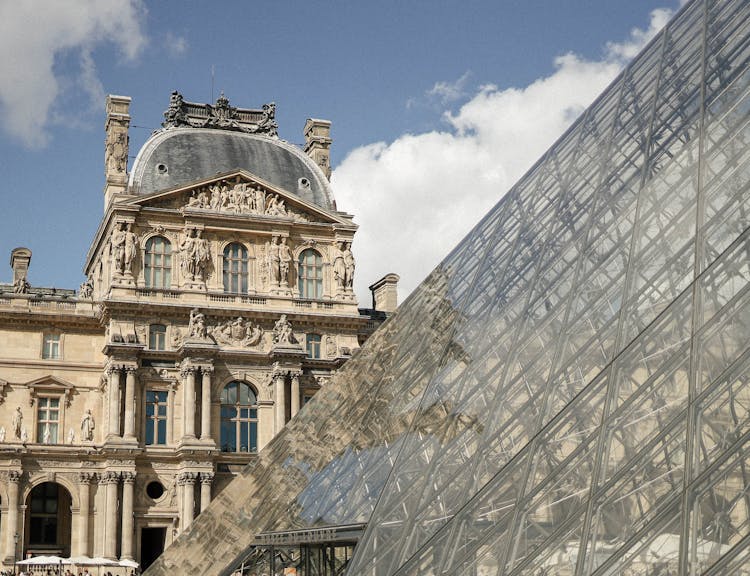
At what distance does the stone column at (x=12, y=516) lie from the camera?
39.6 m

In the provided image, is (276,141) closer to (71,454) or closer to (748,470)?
(71,454)

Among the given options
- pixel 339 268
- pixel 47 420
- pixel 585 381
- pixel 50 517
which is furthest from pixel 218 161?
pixel 585 381

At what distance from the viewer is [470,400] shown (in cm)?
1559

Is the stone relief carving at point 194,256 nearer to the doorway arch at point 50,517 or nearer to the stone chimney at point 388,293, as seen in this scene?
the doorway arch at point 50,517

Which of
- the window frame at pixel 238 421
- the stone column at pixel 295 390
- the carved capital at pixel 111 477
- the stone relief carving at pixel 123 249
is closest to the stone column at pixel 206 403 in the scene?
the window frame at pixel 238 421

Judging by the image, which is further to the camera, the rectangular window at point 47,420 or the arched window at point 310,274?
the arched window at point 310,274

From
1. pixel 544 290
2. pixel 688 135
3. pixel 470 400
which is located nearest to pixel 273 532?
pixel 470 400

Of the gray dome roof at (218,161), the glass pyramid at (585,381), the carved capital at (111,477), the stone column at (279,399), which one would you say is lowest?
the glass pyramid at (585,381)

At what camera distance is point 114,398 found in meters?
41.6

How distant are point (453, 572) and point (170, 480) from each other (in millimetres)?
31856

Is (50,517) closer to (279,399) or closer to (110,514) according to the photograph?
(110,514)

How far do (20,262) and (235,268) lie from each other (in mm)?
9152

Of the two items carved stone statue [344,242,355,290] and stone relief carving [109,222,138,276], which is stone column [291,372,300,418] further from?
stone relief carving [109,222,138,276]

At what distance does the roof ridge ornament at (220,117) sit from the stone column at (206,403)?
11.6m
